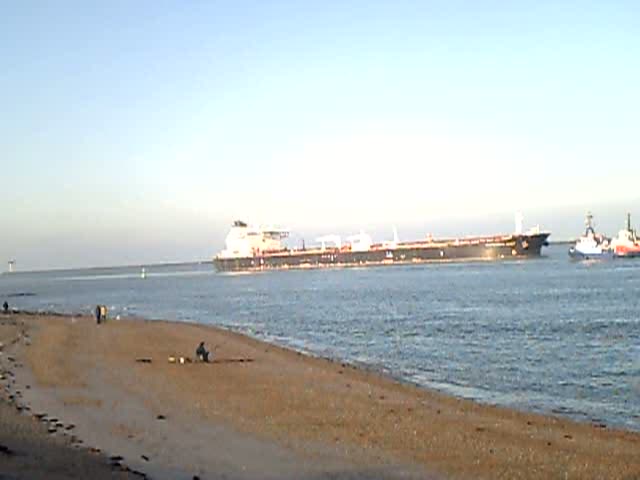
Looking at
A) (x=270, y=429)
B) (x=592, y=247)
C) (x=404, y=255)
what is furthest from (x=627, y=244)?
(x=270, y=429)

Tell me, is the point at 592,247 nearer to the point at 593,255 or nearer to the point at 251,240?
the point at 593,255

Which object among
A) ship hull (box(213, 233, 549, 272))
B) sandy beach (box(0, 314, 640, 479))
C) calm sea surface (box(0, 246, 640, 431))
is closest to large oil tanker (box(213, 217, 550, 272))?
ship hull (box(213, 233, 549, 272))

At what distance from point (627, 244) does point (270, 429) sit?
130475mm

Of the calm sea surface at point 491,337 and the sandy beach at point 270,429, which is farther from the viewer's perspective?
the calm sea surface at point 491,337

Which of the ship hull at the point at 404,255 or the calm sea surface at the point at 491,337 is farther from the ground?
the ship hull at the point at 404,255

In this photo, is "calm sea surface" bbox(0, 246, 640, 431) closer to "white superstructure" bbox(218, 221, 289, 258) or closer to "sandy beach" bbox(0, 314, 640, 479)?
"sandy beach" bbox(0, 314, 640, 479)

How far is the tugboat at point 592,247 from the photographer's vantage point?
13662cm

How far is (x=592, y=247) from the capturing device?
136625 mm

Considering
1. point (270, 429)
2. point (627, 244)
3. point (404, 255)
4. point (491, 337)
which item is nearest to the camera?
point (270, 429)

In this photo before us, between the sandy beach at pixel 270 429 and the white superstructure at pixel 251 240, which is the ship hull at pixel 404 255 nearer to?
the white superstructure at pixel 251 240

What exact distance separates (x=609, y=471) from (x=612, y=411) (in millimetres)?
6099

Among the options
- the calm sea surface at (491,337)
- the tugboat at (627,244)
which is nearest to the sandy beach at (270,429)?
the calm sea surface at (491,337)

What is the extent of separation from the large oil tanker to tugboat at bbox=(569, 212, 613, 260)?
20.4 ft

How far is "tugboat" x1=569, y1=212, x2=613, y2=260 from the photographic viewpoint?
136625mm
